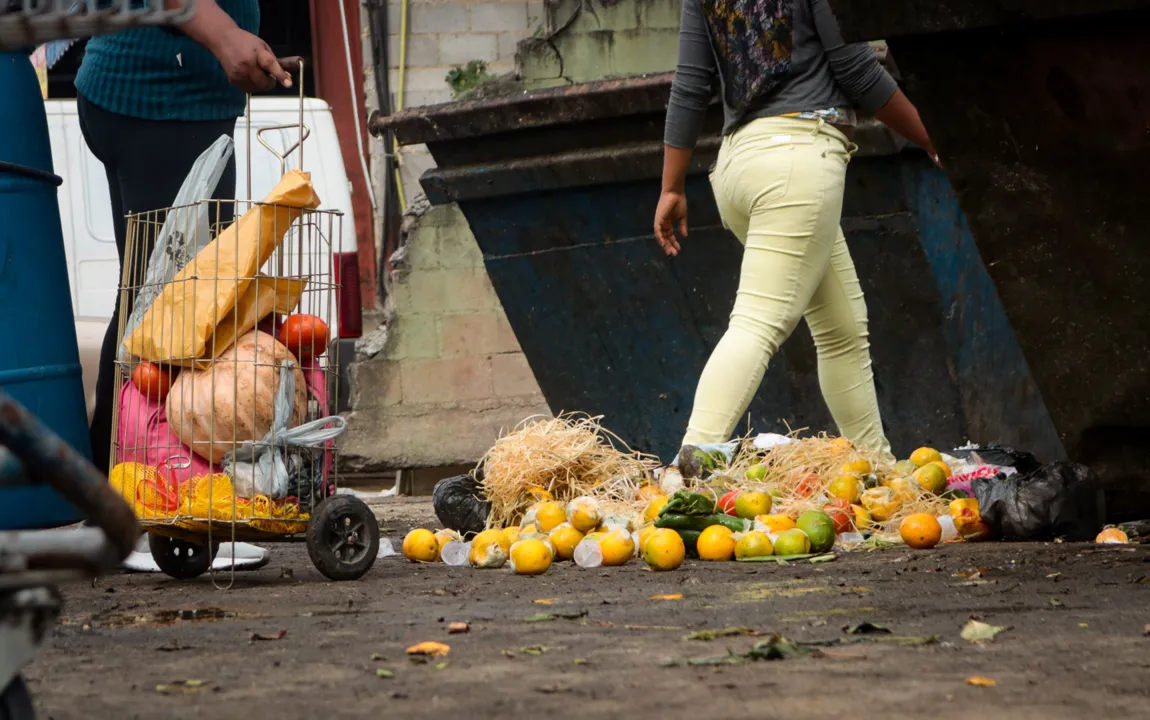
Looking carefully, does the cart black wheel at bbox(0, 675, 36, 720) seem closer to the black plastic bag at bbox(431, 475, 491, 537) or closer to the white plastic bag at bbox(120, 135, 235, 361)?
the white plastic bag at bbox(120, 135, 235, 361)

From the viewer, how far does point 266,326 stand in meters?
4.01

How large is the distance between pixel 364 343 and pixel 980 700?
688 cm

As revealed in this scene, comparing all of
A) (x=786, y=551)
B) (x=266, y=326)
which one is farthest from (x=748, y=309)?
(x=266, y=326)

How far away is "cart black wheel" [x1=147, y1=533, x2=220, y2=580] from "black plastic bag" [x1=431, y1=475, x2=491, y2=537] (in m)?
1.05

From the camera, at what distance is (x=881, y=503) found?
4516 millimetres

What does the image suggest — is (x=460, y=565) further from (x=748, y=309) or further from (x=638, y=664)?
(x=638, y=664)

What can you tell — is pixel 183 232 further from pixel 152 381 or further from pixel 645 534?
pixel 645 534

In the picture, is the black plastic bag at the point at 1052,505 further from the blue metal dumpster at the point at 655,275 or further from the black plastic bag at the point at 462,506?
the black plastic bag at the point at 462,506

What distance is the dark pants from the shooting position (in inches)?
169

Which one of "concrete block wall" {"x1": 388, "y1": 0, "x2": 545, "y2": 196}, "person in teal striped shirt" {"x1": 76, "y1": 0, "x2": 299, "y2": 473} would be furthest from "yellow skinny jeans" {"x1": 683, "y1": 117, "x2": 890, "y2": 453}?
"concrete block wall" {"x1": 388, "y1": 0, "x2": 545, "y2": 196}

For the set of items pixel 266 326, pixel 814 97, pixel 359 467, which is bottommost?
pixel 359 467

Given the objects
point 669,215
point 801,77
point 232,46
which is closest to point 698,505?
point 669,215

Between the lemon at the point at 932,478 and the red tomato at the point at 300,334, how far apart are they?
200cm

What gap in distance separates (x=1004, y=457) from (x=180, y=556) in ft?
8.97
